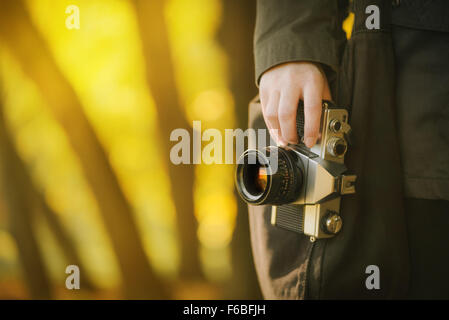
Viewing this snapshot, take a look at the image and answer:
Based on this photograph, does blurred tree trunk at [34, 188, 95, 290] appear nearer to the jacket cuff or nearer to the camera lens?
the camera lens

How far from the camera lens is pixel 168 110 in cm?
103

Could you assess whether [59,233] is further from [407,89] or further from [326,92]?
[407,89]

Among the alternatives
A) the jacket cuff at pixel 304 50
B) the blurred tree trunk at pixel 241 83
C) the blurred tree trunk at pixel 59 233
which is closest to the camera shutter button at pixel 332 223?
the jacket cuff at pixel 304 50

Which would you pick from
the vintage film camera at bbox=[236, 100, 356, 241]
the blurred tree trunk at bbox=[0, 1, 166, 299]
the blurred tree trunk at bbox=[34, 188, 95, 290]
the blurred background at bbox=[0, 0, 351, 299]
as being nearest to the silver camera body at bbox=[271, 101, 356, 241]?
the vintage film camera at bbox=[236, 100, 356, 241]

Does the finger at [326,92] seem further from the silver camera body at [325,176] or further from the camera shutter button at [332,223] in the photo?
the camera shutter button at [332,223]

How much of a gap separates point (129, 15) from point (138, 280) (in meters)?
0.90

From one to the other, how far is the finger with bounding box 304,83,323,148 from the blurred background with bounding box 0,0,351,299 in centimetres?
60

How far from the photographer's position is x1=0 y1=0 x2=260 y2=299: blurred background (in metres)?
0.99

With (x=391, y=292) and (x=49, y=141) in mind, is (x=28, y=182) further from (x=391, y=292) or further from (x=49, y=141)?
(x=391, y=292)

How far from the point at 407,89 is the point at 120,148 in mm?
856

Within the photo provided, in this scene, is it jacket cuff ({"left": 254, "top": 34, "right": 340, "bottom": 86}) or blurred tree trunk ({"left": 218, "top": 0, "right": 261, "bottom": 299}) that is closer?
jacket cuff ({"left": 254, "top": 34, "right": 340, "bottom": 86})

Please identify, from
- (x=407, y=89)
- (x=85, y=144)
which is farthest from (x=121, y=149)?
(x=407, y=89)

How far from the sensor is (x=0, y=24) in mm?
992
